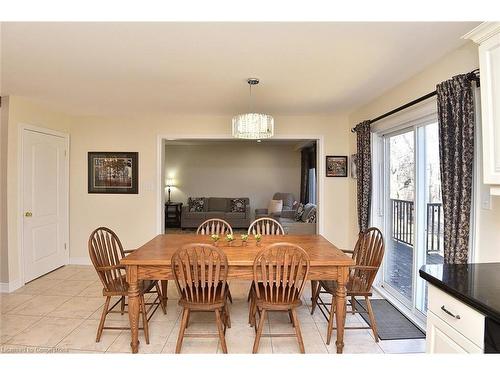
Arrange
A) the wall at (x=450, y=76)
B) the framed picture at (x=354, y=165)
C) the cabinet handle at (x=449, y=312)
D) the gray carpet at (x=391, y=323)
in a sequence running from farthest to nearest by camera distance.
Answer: the framed picture at (x=354, y=165) < the gray carpet at (x=391, y=323) < the wall at (x=450, y=76) < the cabinet handle at (x=449, y=312)

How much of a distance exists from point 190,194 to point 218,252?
704cm

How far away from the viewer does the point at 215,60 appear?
8.05 ft

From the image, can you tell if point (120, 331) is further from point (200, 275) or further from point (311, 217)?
point (311, 217)

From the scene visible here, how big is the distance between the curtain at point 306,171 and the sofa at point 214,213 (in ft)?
5.18

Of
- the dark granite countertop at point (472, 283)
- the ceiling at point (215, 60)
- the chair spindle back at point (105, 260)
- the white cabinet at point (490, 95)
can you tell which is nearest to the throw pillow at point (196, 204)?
the ceiling at point (215, 60)

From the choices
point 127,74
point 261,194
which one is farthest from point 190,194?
point 127,74

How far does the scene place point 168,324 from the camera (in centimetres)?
280

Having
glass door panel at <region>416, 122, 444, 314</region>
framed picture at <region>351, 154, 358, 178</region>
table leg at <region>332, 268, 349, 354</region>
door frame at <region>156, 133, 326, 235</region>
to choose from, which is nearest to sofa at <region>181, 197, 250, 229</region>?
door frame at <region>156, 133, 326, 235</region>

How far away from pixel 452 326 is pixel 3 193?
179 inches

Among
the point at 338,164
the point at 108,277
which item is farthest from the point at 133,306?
the point at 338,164

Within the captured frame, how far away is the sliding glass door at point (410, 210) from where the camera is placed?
9.37ft

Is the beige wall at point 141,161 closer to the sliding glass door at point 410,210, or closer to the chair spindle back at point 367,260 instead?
the sliding glass door at point 410,210

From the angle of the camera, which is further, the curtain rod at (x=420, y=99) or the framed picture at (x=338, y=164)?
the framed picture at (x=338, y=164)
